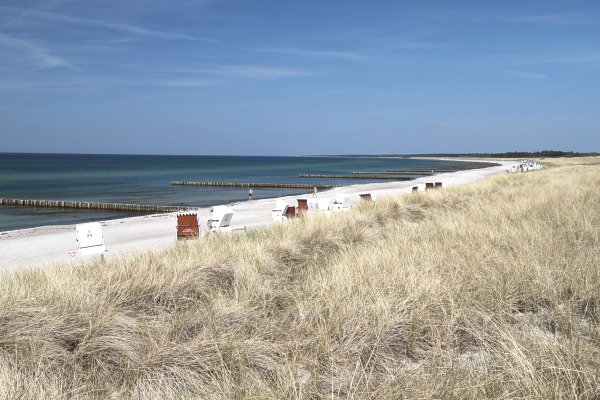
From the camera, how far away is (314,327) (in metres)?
4.43

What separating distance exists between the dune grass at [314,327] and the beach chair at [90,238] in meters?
2.10

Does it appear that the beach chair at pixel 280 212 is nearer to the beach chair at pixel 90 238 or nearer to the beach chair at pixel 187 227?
the beach chair at pixel 187 227

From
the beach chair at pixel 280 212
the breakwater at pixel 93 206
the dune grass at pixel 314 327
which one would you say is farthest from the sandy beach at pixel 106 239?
the breakwater at pixel 93 206

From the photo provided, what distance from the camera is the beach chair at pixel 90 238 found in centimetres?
894

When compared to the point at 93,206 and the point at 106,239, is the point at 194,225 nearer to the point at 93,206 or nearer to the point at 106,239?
the point at 106,239

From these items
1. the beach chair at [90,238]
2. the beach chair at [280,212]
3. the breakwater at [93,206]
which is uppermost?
the beach chair at [90,238]

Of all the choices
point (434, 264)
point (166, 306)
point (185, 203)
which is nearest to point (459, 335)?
point (434, 264)

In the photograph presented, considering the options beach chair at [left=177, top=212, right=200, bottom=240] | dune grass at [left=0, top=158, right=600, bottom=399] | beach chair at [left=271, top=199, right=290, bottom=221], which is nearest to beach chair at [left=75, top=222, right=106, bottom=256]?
dune grass at [left=0, top=158, right=600, bottom=399]

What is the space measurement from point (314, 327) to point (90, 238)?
598 cm

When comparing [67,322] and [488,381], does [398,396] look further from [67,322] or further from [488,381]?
[67,322]

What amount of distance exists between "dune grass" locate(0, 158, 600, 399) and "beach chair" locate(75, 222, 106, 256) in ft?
6.89

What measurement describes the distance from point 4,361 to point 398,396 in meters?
Answer: 2.78

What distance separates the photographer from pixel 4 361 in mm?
3688

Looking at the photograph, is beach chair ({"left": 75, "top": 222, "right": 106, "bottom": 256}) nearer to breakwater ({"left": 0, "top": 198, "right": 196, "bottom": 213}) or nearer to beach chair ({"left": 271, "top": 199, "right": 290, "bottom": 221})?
beach chair ({"left": 271, "top": 199, "right": 290, "bottom": 221})
